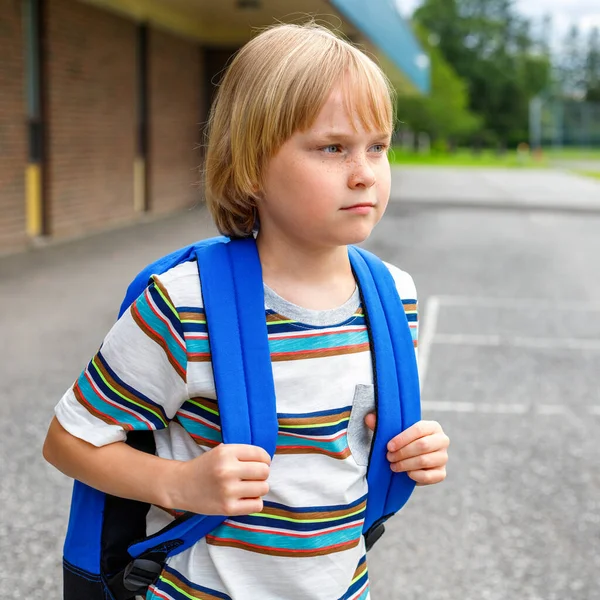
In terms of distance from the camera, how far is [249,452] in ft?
4.27

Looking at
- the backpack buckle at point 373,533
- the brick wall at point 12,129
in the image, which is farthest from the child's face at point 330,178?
the brick wall at point 12,129

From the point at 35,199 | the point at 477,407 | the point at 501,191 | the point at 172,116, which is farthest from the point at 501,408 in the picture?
the point at 501,191

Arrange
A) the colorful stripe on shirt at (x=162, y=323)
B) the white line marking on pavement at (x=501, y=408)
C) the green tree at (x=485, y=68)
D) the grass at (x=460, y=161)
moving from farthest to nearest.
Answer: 1. the green tree at (x=485, y=68)
2. the grass at (x=460, y=161)
3. the white line marking on pavement at (x=501, y=408)
4. the colorful stripe on shirt at (x=162, y=323)

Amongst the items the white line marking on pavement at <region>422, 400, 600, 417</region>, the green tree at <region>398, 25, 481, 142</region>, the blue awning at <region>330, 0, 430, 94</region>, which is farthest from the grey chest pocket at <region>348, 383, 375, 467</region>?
the green tree at <region>398, 25, 481, 142</region>

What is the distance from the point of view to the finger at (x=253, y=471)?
4.25 ft

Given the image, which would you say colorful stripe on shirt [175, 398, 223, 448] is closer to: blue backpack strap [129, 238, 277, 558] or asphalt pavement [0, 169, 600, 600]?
blue backpack strap [129, 238, 277, 558]

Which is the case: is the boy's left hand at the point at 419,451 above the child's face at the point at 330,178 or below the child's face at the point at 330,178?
below

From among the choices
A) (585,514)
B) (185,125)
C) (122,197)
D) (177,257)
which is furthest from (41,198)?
(177,257)

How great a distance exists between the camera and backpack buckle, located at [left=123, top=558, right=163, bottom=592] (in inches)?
58.2

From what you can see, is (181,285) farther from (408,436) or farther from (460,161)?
(460,161)

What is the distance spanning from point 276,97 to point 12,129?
34.6 feet

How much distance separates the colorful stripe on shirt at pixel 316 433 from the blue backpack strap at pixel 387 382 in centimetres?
5

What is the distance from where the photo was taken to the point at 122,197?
15.3 meters

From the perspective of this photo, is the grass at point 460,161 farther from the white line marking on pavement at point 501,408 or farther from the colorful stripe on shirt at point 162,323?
the colorful stripe on shirt at point 162,323
